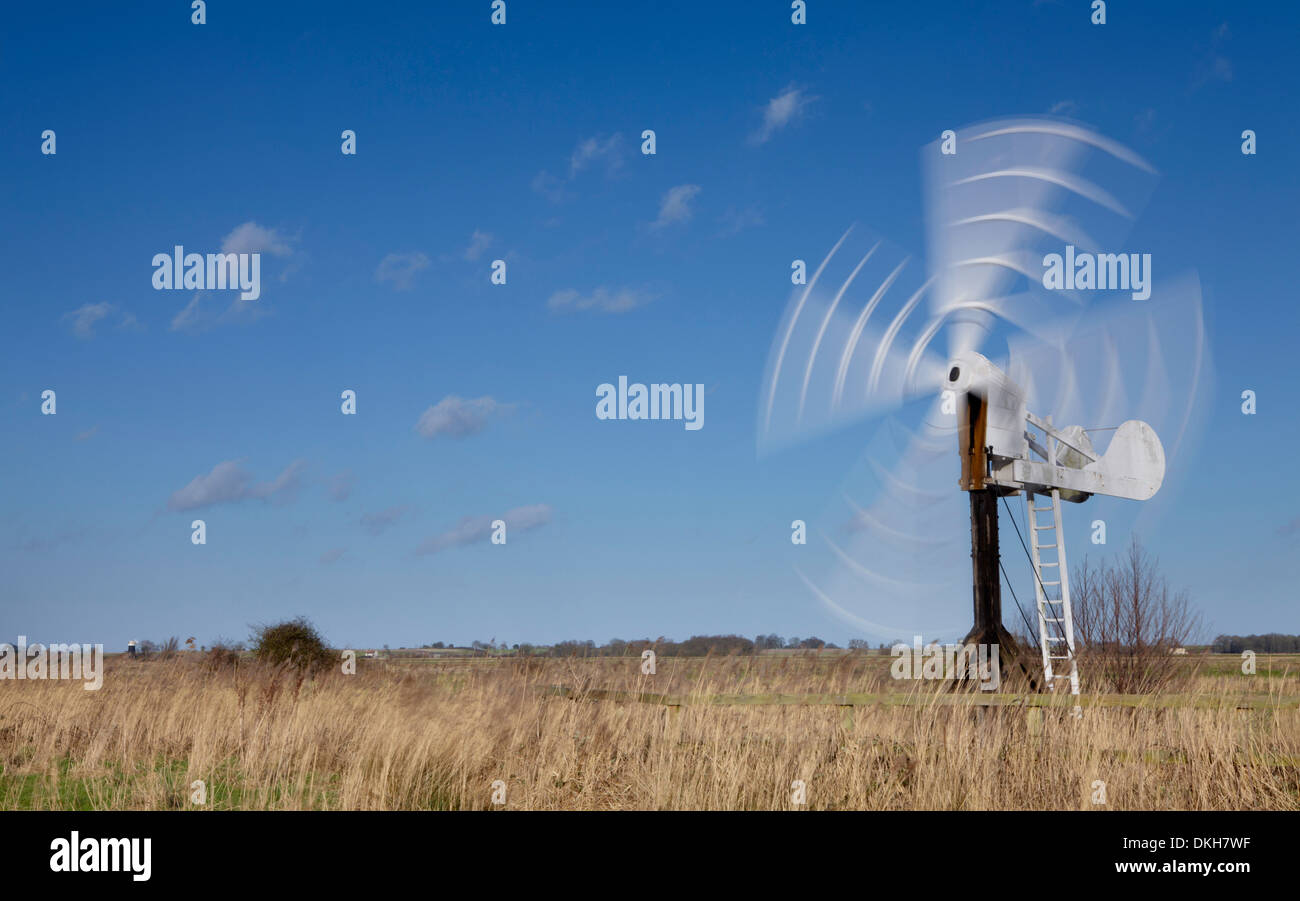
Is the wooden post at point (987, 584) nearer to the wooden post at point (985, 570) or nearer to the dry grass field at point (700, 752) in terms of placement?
the wooden post at point (985, 570)

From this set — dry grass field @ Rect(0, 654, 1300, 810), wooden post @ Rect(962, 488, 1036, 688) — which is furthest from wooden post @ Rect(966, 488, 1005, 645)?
dry grass field @ Rect(0, 654, 1300, 810)

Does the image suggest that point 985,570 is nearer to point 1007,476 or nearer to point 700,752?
point 1007,476

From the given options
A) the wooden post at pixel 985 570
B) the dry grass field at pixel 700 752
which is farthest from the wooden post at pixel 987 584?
the dry grass field at pixel 700 752

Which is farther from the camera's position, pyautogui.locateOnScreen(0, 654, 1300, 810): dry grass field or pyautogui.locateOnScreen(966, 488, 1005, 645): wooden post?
pyautogui.locateOnScreen(966, 488, 1005, 645): wooden post

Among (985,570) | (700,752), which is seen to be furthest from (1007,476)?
(700,752)

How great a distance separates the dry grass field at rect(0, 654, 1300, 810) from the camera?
9.18m

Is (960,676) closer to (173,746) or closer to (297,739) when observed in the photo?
(297,739)

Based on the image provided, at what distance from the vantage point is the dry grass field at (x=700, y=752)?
9180 millimetres

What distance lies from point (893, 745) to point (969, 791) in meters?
0.93

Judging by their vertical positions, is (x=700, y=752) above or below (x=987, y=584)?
below

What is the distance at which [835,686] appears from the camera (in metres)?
11.5

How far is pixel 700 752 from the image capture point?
10.0m

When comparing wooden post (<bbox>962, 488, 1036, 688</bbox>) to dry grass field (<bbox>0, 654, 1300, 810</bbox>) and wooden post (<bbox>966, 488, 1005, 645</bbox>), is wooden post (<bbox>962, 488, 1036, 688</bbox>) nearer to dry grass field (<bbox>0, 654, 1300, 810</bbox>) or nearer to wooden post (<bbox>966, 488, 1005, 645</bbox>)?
wooden post (<bbox>966, 488, 1005, 645</bbox>)
